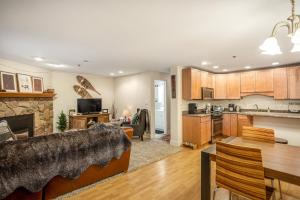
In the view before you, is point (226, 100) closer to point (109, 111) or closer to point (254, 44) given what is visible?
point (254, 44)

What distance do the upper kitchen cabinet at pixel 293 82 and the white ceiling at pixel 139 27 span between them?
1.42 meters

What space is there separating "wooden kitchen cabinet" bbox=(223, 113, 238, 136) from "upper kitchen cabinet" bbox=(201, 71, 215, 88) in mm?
1100

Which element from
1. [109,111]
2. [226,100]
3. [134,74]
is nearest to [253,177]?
[226,100]

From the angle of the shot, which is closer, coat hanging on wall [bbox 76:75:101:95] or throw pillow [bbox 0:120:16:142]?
throw pillow [bbox 0:120:16:142]

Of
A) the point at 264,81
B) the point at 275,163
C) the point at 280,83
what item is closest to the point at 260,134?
the point at 275,163

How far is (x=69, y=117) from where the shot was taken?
604 cm

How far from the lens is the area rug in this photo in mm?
3490

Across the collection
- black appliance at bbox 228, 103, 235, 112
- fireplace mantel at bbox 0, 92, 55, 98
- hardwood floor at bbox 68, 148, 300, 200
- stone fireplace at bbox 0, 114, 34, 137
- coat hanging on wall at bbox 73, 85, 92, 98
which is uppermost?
coat hanging on wall at bbox 73, 85, 92, 98

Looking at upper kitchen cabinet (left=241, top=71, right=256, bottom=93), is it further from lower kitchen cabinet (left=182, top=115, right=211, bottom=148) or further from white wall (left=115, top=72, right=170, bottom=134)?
white wall (left=115, top=72, right=170, bottom=134)

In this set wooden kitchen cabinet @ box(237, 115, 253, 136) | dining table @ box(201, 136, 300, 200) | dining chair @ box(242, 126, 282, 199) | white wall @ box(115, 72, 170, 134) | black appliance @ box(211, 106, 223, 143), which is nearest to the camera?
dining table @ box(201, 136, 300, 200)

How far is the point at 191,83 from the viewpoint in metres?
4.83

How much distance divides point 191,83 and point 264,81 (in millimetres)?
2216

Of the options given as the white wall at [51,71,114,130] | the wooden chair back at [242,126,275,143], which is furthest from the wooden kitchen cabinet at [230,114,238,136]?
the white wall at [51,71,114,130]

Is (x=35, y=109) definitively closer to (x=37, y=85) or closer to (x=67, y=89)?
(x=37, y=85)
